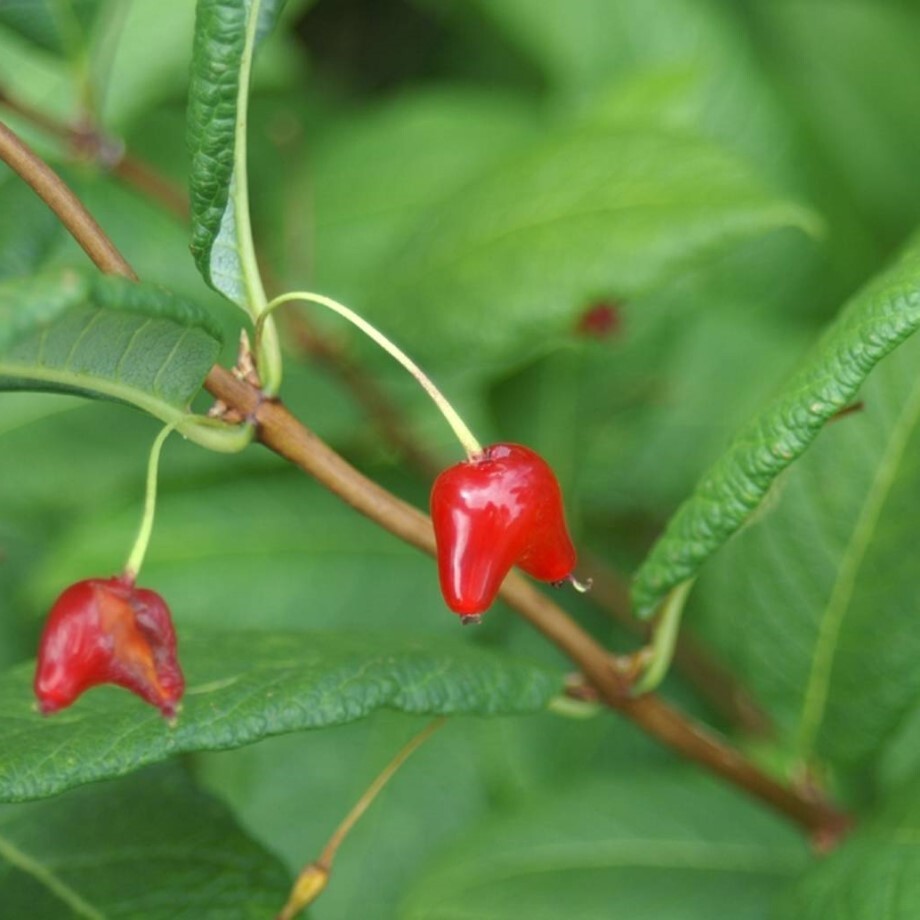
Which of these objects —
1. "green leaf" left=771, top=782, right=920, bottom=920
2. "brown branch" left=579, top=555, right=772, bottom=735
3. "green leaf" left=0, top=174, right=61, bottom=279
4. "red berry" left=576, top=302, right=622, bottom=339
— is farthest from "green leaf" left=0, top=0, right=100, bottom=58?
"green leaf" left=771, top=782, right=920, bottom=920

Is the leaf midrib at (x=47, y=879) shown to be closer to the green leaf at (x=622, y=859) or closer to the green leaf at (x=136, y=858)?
the green leaf at (x=136, y=858)

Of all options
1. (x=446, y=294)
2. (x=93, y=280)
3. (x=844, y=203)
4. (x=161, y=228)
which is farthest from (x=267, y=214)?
(x=93, y=280)

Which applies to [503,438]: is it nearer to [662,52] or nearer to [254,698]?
[662,52]

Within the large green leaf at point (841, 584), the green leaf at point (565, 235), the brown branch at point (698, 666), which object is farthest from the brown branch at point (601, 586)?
the large green leaf at point (841, 584)

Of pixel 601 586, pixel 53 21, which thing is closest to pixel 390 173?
pixel 53 21

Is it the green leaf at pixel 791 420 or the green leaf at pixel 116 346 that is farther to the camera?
the green leaf at pixel 791 420

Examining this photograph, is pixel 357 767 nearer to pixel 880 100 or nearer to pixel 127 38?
pixel 127 38

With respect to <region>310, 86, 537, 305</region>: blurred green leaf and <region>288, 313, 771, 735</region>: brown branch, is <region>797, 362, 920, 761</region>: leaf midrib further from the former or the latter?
<region>310, 86, 537, 305</region>: blurred green leaf
